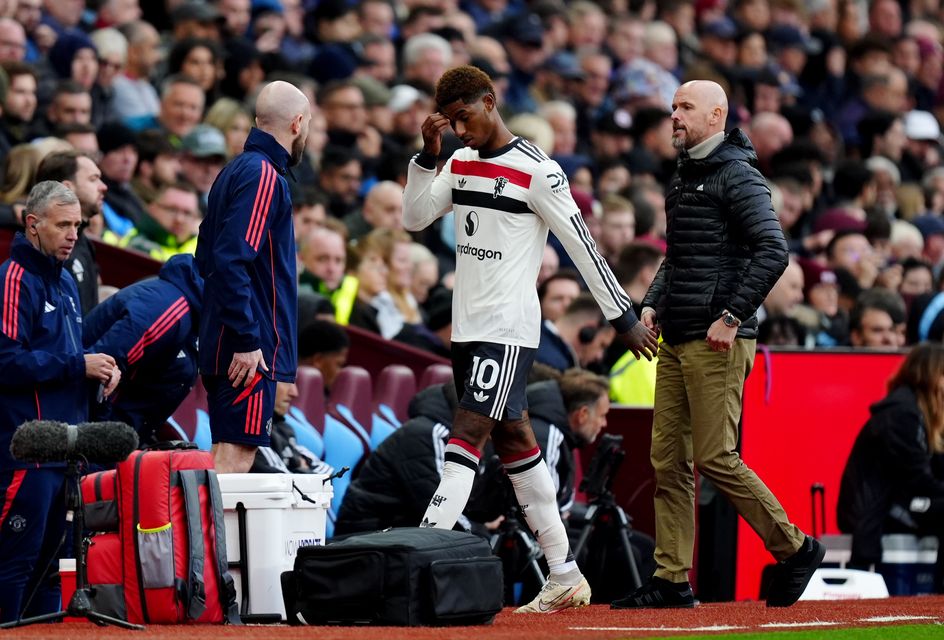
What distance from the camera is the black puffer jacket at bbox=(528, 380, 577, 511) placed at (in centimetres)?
1014

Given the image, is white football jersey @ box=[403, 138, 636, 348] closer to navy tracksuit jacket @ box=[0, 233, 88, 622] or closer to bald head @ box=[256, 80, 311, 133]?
bald head @ box=[256, 80, 311, 133]

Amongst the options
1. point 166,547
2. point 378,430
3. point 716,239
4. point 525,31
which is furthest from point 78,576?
point 525,31

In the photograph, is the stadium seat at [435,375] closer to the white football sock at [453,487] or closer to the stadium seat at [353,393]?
the stadium seat at [353,393]

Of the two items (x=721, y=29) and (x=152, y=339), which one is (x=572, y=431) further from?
(x=721, y=29)

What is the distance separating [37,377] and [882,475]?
5.68 m

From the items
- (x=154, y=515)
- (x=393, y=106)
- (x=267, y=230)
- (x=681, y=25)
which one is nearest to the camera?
(x=154, y=515)

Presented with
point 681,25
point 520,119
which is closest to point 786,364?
point 520,119

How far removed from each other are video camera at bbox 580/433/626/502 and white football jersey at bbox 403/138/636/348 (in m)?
2.26

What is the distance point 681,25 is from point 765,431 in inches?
474

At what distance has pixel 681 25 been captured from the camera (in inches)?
882

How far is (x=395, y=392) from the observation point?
11.6 metres

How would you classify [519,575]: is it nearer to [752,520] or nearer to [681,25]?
[752,520]

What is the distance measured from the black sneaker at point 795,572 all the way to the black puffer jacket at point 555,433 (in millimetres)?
1867

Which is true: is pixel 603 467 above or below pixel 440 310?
below
